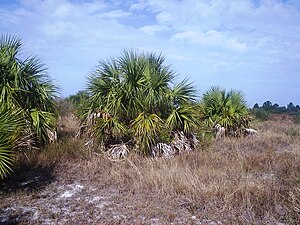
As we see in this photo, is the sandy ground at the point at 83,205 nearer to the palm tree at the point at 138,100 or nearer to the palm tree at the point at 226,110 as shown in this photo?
the palm tree at the point at 138,100

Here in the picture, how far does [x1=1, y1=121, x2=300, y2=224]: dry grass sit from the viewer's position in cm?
493

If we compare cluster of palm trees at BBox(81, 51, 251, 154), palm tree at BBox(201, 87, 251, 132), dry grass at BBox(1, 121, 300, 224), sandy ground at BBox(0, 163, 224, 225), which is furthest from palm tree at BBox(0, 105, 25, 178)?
palm tree at BBox(201, 87, 251, 132)

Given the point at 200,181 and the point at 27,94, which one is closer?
the point at 200,181

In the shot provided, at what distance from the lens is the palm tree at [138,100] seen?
8812 mm

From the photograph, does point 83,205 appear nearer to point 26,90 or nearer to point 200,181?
point 200,181

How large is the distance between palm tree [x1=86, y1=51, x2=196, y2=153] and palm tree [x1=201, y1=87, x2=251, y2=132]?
12.9ft

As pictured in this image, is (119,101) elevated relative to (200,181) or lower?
elevated

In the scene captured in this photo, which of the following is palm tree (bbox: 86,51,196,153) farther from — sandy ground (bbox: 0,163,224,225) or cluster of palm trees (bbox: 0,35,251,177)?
sandy ground (bbox: 0,163,224,225)

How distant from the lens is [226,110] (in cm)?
1320

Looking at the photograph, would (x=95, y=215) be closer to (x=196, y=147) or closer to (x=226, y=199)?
(x=226, y=199)

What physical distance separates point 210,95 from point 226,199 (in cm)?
868

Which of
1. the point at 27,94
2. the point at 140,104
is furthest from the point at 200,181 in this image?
the point at 27,94

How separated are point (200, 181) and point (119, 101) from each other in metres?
3.71

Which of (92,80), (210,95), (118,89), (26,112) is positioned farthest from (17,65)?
(210,95)
